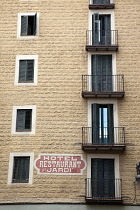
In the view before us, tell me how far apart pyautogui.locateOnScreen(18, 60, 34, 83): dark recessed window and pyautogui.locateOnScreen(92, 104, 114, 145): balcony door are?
461cm

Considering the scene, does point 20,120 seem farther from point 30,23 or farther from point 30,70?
point 30,23

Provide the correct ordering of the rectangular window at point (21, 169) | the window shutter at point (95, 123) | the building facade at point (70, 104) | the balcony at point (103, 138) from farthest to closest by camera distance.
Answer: the window shutter at point (95, 123)
the rectangular window at point (21, 169)
the balcony at point (103, 138)
the building facade at point (70, 104)

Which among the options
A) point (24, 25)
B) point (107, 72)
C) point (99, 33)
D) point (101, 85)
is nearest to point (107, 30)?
point (99, 33)

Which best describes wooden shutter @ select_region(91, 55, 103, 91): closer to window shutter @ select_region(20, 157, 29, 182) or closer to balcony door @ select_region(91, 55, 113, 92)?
balcony door @ select_region(91, 55, 113, 92)

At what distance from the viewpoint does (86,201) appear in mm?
19953

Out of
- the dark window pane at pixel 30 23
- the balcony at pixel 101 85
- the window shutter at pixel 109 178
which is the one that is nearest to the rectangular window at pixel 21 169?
the window shutter at pixel 109 178

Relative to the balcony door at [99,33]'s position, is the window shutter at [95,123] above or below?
below

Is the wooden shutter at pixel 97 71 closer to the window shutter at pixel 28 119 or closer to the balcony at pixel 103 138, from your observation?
the balcony at pixel 103 138

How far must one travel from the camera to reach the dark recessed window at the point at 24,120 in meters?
22.0

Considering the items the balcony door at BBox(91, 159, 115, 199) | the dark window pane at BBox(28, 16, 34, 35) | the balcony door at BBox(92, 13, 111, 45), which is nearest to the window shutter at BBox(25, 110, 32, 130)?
the balcony door at BBox(91, 159, 115, 199)

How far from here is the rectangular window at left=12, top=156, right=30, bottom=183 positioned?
68.5 feet

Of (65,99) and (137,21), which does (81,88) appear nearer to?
(65,99)

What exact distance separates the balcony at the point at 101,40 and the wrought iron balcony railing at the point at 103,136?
5320mm

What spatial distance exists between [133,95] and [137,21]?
17.5 feet
